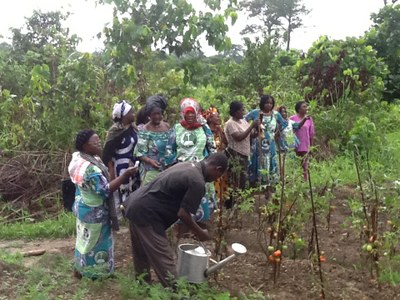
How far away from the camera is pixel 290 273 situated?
4438mm

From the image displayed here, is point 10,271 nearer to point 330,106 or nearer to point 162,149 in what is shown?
point 162,149

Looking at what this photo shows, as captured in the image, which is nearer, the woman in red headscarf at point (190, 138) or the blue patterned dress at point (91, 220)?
the blue patterned dress at point (91, 220)

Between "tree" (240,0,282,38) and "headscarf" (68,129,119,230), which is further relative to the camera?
"tree" (240,0,282,38)

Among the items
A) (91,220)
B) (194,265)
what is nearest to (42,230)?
(91,220)

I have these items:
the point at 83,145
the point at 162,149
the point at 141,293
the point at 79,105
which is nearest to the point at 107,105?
the point at 79,105

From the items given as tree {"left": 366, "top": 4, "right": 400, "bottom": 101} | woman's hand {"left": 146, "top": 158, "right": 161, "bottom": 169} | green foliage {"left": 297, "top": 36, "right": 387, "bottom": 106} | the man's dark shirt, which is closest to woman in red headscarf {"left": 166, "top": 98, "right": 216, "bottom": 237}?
woman's hand {"left": 146, "top": 158, "right": 161, "bottom": 169}

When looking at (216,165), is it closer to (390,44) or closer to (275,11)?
(390,44)

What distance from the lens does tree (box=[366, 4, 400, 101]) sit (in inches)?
504

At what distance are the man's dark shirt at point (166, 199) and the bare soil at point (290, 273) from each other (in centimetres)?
60

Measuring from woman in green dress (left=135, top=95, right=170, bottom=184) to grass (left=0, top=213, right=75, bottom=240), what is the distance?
4.58 ft

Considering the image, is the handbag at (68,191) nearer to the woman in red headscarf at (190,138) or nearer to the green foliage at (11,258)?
the green foliage at (11,258)

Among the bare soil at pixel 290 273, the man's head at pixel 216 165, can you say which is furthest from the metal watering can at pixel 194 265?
the man's head at pixel 216 165

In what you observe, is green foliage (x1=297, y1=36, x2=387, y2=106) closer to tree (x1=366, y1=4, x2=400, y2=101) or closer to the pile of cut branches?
tree (x1=366, y1=4, x2=400, y2=101)

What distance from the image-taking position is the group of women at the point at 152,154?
13.8ft
